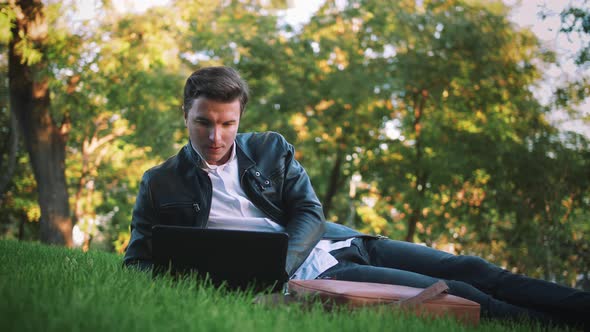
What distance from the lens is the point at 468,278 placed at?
4.00 metres

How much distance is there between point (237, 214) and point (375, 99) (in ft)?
33.0

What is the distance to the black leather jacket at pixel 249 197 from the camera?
4.05m

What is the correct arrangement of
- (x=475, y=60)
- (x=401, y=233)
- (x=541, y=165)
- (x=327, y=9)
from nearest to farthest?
(x=541, y=165), (x=475, y=60), (x=327, y=9), (x=401, y=233)

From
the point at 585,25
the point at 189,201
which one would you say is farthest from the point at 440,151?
the point at 189,201

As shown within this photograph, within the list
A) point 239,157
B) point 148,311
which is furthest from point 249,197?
point 148,311

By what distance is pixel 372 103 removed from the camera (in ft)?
46.3

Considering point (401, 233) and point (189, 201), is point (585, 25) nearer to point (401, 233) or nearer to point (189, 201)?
point (189, 201)

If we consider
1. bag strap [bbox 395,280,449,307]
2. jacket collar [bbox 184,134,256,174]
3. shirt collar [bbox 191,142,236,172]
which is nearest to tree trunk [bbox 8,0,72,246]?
jacket collar [bbox 184,134,256,174]

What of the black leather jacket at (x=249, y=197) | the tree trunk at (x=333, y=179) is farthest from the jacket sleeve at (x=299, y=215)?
the tree trunk at (x=333, y=179)

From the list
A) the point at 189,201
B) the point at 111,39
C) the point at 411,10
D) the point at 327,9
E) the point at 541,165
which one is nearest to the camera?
the point at 189,201

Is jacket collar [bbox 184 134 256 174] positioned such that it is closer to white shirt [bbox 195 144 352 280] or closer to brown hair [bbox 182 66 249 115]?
white shirt [bbox 195 144 352 280]

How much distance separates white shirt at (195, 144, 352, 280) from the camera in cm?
413

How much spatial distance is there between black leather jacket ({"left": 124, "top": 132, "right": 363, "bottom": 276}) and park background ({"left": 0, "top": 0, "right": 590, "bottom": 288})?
6715 mm

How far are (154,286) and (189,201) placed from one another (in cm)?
102
